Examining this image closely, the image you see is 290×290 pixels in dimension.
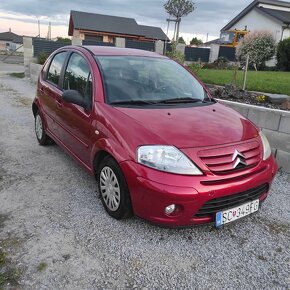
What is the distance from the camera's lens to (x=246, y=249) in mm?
2932

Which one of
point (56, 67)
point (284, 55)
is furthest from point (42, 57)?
point (284, 55)

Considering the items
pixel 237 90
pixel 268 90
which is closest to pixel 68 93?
pixel 237 90

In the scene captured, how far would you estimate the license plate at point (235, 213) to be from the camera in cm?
284

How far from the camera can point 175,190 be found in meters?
2.63

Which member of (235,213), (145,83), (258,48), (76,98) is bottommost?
(235,213)

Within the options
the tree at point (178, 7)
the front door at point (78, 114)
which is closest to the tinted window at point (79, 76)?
the front door at point (78, 114)

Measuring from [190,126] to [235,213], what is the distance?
0.87 meters

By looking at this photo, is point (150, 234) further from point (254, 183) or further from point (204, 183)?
point (254, 183)

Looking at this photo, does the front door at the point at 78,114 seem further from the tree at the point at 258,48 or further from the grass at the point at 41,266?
the tree at the point at 258,48

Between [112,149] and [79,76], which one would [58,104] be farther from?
[112,149]

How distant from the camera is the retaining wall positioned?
457 centimetres

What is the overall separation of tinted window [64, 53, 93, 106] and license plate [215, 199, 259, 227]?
1813 mm

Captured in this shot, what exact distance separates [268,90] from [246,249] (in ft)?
20.3

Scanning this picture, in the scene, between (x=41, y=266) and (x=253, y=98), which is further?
(x=253, y=98)
